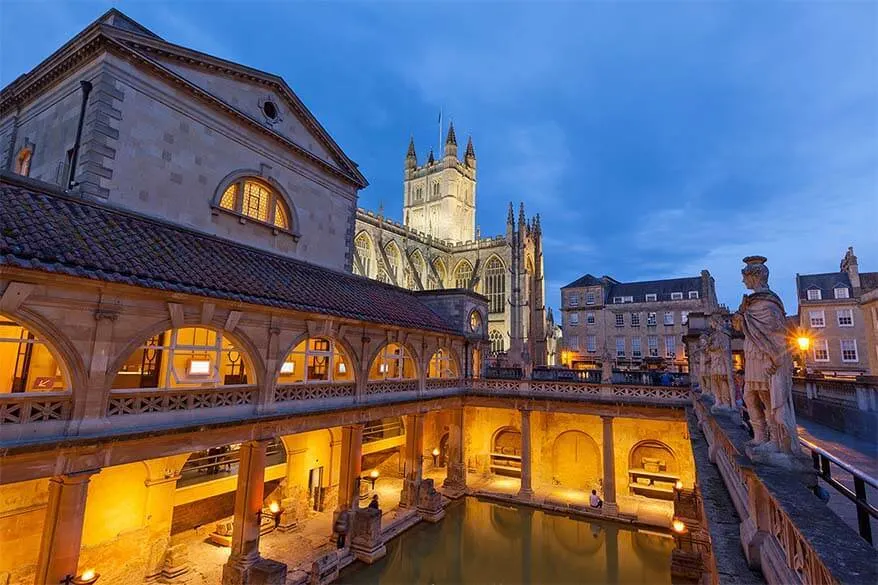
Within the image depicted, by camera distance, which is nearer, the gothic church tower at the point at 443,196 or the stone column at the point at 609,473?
the stone column at the point at 609,473

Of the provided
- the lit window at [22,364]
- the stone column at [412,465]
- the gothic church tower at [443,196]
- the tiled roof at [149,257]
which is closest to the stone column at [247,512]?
the tiled roof at [149,257]

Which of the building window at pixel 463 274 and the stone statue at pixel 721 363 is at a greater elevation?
the building window at pixel 463 274

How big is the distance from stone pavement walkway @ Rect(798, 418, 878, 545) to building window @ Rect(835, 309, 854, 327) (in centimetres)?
3407

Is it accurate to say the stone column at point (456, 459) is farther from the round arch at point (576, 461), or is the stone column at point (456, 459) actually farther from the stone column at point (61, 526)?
the stone column at point (61, 526)

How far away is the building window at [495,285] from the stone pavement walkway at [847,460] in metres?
49.7

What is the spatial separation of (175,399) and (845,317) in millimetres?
52997

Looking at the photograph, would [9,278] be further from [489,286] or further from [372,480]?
[489,286]

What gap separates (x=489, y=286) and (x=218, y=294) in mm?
56174

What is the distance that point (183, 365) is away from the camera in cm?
1873

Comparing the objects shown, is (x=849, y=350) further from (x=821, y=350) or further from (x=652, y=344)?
(x=652, y=344)

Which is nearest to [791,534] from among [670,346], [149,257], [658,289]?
[149,257]

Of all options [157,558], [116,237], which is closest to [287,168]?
[116,237]

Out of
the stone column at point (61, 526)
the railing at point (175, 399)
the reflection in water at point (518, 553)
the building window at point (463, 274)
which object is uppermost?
the building window at point (463, 274)

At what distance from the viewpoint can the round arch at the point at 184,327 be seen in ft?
35.6
